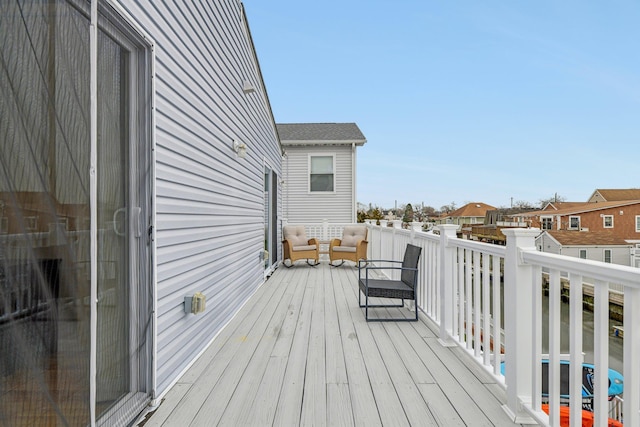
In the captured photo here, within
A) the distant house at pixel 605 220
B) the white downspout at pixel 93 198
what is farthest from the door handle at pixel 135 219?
the distant house at pixel 605 220

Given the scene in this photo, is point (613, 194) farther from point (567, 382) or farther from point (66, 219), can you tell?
point (66, 219)

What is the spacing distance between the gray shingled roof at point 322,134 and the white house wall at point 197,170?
6.14 meters

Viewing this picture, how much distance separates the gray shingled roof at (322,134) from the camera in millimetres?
10914

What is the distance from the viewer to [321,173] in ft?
36.6

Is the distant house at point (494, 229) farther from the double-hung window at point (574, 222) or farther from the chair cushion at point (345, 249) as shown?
the chair cushion at point (345, 249)

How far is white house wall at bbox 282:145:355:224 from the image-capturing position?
36.2ft

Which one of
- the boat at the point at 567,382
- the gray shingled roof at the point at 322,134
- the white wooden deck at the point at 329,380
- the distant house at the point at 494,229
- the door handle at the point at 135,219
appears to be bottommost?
the boat at the point at 567,382

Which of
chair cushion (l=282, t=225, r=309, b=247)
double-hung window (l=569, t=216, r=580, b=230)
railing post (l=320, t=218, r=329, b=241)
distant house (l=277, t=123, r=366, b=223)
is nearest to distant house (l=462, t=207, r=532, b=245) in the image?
double-hung window (l=569, t=216, r=580, b=230)

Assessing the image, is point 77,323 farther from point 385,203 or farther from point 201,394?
point 385,203

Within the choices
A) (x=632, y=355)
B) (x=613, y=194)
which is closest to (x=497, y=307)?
(x=632, y=355)

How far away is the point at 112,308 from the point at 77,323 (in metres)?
0.30

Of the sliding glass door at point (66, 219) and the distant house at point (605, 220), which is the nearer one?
the sliding glass door at point (66, 219)

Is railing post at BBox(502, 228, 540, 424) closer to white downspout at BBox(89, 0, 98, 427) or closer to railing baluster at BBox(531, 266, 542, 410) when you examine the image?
railing baluster at BBox(531, 266, 542, 410)

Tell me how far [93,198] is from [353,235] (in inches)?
273
